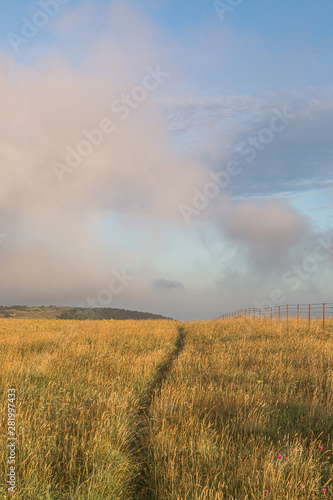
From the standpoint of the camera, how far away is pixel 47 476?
3852 millimetres

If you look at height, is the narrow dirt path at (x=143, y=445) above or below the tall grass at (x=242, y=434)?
below

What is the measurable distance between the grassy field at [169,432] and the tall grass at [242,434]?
18 mm

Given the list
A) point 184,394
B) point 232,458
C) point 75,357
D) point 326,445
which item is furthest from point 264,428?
point 75,357

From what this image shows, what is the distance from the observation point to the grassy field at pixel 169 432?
12.7ft

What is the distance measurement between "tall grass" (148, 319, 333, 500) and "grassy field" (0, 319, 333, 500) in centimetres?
2

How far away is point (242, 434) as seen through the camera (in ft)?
16.7

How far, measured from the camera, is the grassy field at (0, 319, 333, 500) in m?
3.87

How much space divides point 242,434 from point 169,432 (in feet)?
3.35

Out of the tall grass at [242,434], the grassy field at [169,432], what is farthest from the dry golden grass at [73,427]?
the tall grass at [242,434]

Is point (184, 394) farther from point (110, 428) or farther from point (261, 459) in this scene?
point (261, 459)

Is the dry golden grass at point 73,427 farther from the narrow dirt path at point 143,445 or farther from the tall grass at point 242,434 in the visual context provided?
the tall grass at point 242,434

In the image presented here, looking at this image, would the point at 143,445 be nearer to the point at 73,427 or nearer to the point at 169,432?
the point at 169,432

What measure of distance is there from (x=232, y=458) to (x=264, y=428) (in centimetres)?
118

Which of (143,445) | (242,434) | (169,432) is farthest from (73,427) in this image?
(242,434)
